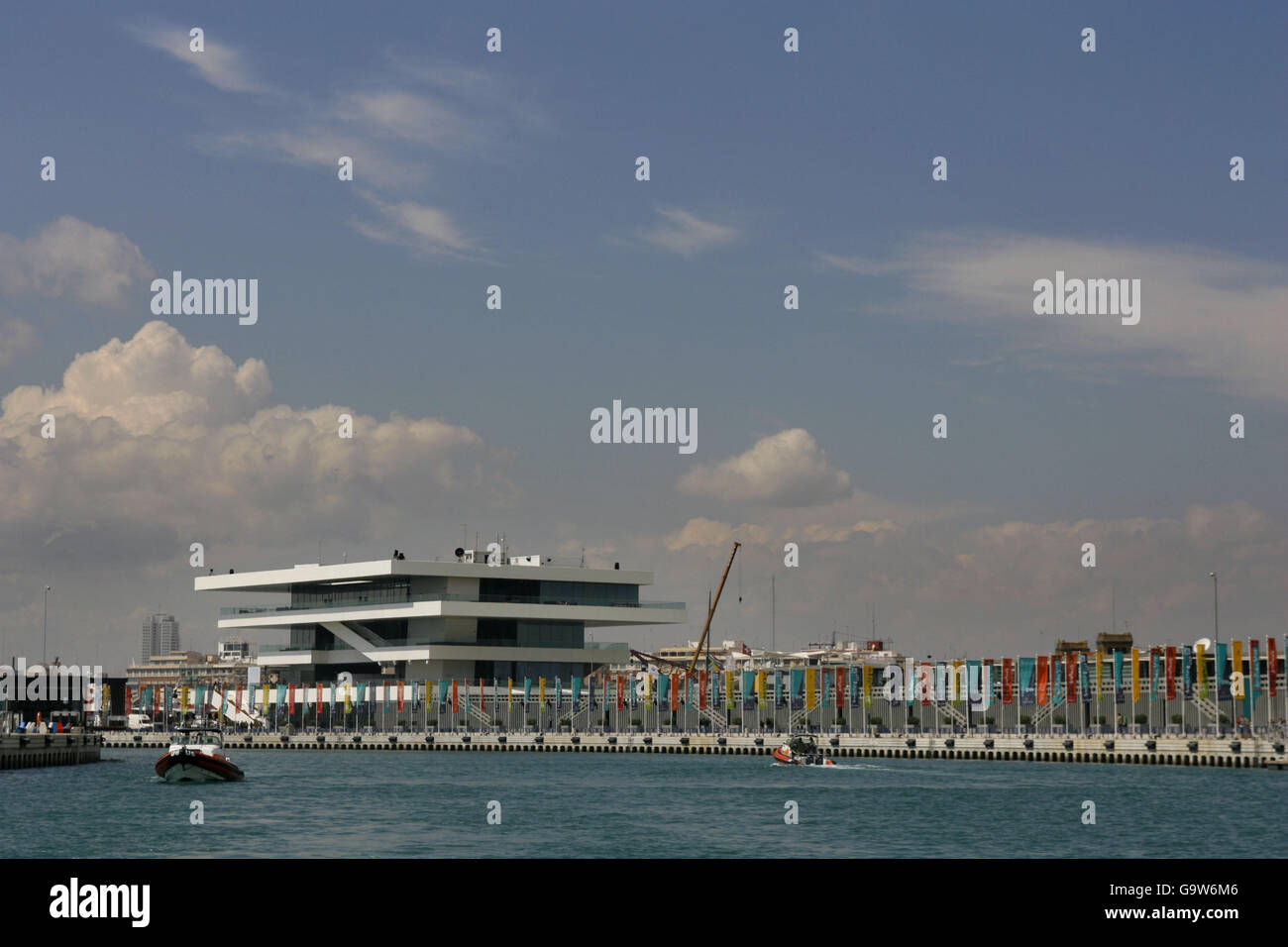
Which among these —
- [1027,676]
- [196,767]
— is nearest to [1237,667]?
[1027,676]

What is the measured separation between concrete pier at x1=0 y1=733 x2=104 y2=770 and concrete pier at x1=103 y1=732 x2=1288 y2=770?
2160cm

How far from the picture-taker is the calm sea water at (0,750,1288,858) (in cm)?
7238

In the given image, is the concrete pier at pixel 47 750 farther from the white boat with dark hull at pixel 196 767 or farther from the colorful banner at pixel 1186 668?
the colorful banner at pixel 1186 668

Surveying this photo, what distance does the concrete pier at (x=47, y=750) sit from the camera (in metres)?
146

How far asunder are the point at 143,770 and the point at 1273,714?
96750 mm

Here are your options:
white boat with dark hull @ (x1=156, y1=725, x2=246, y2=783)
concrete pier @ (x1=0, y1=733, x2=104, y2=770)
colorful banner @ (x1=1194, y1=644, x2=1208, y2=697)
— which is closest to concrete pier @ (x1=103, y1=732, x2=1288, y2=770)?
colorful banner @ (x1=1194, y1=644, x2=1208, y2=697)

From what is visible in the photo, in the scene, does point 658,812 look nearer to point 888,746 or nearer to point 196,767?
point 196,767

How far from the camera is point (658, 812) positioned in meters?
89.8

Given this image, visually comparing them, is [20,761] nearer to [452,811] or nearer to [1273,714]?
[452,811]

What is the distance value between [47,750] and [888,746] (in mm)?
78663

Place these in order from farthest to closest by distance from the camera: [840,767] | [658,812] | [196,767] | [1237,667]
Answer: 1. [840,767]
2. [1237,667]
3. [196,767]
4. [658,812]
